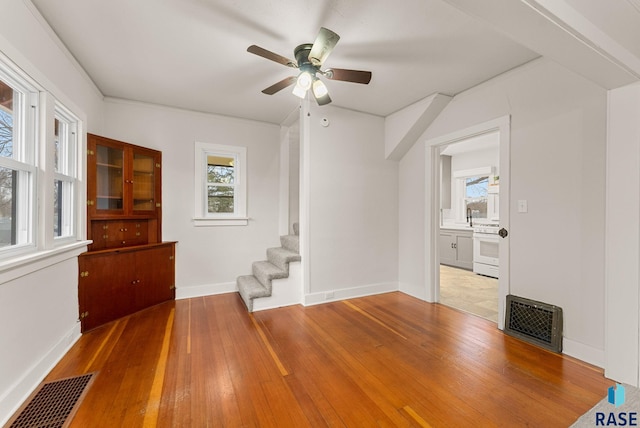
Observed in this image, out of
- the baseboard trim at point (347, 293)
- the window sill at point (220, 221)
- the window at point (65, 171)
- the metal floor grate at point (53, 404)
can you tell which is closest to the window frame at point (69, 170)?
the window at point (65, 171)

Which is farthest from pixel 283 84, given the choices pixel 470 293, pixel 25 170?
pixel 470 293

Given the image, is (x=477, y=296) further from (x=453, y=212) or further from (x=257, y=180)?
(x=257, y=180)

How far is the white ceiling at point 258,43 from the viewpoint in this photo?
184cm

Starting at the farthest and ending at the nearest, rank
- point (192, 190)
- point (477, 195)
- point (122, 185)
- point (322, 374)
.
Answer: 1. point (477, 195)
2. point (192, 190)
3. point (122, 185)
4. point (322, 374)

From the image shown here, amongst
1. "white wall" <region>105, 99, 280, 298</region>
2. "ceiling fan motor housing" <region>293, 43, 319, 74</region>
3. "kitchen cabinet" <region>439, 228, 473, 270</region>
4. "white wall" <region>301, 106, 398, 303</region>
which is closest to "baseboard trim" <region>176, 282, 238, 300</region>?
"white wall" <region>105, 99, 280, 298</region>

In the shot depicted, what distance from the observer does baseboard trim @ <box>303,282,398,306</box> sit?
344 centimetres

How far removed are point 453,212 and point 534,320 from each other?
450cm

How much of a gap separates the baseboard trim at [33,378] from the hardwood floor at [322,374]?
2.5 inches

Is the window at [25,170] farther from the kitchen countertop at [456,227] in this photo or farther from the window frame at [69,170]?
the kitchen countertop at [456,227]

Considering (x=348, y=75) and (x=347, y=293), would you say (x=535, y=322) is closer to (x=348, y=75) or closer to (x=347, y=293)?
(x=347, y=293)

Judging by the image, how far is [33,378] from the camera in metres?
1.81

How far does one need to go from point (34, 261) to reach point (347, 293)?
3080mm

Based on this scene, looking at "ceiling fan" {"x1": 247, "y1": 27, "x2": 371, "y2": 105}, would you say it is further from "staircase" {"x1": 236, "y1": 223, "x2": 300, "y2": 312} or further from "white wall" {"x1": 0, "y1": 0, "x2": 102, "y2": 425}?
"staircase" {"x1": 236, "y1": 223, "x2": 300, "y2": 312}

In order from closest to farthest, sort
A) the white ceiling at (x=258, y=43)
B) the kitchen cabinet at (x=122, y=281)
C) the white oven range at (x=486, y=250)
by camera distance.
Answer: the white ceiling at (x=258, y=43), the kitchen cabinet at (x=122, y=281), the white oven range at (x=486, y=250)
